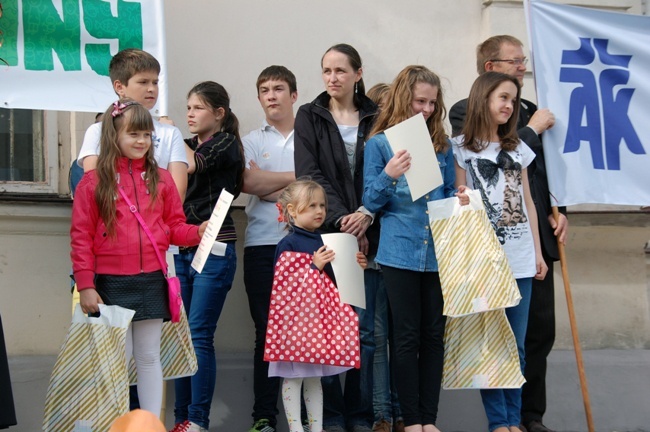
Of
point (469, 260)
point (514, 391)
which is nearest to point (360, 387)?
point (514, 391)

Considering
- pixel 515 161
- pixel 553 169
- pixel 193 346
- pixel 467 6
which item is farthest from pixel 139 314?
pixel 467 6

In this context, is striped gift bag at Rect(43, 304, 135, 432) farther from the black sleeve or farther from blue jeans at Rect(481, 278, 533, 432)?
blue jeans at Rect(481, 278, 533, 432)

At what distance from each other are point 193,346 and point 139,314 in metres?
0.63

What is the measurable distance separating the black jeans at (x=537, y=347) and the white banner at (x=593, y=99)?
532 millimetres

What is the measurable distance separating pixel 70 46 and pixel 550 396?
3340 mm

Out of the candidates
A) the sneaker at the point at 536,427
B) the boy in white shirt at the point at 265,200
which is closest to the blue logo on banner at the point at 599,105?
the sneaker at the point at 536,427

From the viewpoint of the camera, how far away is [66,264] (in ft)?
19.4

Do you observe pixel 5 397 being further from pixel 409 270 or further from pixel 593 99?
pixel 593 99

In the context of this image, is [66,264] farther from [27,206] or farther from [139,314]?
[139,314]

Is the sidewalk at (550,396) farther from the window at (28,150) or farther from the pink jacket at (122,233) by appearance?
the pink jacket at (122,233)

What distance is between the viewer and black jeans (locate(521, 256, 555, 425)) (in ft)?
19.1

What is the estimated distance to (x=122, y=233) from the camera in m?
4.64

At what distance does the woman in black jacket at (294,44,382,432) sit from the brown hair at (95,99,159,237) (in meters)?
0.99

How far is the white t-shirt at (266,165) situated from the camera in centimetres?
571
